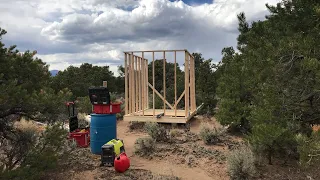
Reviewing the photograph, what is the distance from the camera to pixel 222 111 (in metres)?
9.83

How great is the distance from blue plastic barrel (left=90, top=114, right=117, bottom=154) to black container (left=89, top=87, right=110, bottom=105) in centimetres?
33

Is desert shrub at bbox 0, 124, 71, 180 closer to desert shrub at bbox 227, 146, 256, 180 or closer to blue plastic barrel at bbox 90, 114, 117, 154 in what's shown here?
blue plastic barrel at bbox 90, 114, 117, 154

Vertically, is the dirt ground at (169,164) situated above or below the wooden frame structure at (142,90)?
below

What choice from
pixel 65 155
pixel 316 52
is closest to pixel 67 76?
pixel 65 155

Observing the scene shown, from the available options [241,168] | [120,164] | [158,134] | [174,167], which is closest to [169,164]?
[174,167]

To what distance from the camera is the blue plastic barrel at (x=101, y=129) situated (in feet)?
22.2

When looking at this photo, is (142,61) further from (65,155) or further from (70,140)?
(65,155)

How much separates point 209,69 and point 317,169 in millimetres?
9404

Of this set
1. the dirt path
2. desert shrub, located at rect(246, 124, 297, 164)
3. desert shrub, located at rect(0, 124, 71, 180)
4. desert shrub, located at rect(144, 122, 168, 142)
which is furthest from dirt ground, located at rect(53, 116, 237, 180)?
desert shrub, located at rect(0, 124, 71, 180)

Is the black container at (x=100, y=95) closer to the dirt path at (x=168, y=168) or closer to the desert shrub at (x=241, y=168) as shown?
the dirt path at (x=168, y=168)

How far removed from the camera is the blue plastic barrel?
22.2 ft

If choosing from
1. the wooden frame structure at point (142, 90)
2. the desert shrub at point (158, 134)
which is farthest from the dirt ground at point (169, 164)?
the wooden frame structure at point (142, 90)

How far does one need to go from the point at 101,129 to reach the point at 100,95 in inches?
31.1

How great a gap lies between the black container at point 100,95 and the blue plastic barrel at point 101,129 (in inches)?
13.1
